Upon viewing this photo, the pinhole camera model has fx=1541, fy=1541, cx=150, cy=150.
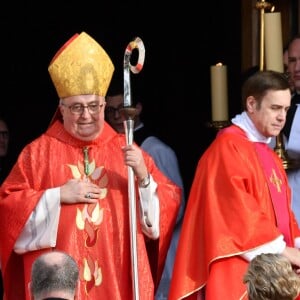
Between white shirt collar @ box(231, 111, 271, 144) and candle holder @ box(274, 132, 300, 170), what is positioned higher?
white shirt collar @ box(231, 111, 271, 144)

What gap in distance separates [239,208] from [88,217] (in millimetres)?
767

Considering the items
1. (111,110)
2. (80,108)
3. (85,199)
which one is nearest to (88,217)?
(85,199)

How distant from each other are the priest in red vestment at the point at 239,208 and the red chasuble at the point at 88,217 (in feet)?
0.53

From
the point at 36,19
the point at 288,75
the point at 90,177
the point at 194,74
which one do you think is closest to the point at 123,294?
the point at 90,177

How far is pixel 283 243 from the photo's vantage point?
7801mm

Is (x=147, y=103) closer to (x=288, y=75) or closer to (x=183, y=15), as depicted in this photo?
(x=183, y=15)

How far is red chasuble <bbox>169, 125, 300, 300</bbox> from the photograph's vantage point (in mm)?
7750

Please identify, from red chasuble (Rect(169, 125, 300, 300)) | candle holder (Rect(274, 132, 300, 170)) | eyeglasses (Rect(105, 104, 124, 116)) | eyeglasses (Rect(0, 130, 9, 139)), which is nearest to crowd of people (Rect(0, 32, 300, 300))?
red chasuble (Rect(169, 125, 300, 300))

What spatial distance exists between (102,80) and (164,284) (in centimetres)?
227

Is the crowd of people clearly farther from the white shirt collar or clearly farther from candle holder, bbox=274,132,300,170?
candle holder, bbox=274,132,300,170

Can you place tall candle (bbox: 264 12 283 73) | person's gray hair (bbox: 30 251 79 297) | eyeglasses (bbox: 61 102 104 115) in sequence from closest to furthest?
1. person's gray hair (bbox: 30 251 79 297)
2. eyeglasses (bbox: 61 102 104 115)
3. tall candle (bbox: 264 12 283 73)

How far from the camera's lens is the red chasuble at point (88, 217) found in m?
7.80

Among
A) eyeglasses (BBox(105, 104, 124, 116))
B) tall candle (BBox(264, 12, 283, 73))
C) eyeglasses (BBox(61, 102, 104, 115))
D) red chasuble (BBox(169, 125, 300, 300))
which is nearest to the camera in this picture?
red chasuble (BBox(169, 125, 300, 300))

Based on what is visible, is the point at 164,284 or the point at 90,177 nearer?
the point at 90,177
